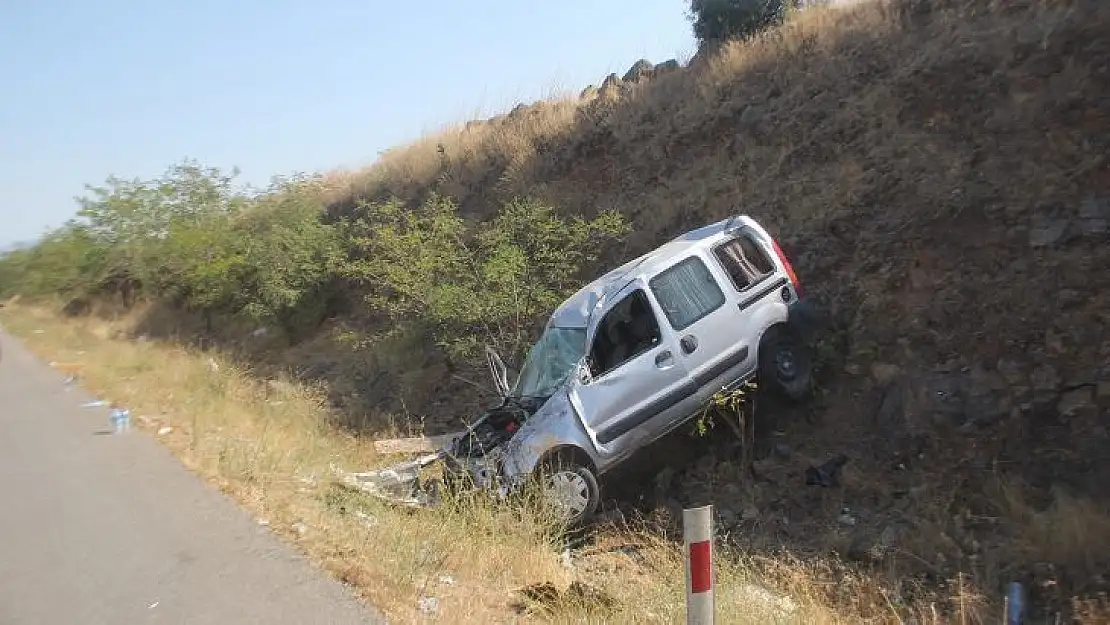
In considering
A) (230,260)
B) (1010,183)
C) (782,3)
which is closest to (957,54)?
(1010,183)

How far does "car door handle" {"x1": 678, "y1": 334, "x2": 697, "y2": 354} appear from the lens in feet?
26.4

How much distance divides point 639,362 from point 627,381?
235mm

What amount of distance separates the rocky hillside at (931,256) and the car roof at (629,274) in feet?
6.25

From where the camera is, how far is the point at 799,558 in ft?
21.1

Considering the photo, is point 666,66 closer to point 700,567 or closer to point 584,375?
point 584,375

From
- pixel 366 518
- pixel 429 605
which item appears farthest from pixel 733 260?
pixel 429 605

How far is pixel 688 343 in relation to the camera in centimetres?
805

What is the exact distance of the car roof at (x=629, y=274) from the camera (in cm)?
826

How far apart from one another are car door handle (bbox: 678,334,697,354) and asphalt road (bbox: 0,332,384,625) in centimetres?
427

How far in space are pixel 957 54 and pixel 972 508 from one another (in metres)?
7.90

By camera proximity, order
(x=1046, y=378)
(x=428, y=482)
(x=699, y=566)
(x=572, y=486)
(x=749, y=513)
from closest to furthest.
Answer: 1. (x=699, y=566)
2. (x=1046, y=378)
3. (x=572, y=486)
4. (x=749, y=513)
5. (x=428, y=482)

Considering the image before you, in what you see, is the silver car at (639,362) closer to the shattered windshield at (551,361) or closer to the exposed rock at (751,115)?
the shattered windshield at (551,361)

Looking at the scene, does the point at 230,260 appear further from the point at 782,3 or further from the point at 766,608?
the point at 766,608

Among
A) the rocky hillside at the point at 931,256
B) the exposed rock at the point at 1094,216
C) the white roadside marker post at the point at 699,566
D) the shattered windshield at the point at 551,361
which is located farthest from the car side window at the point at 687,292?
the white roadside marker post at the point at 699,566
